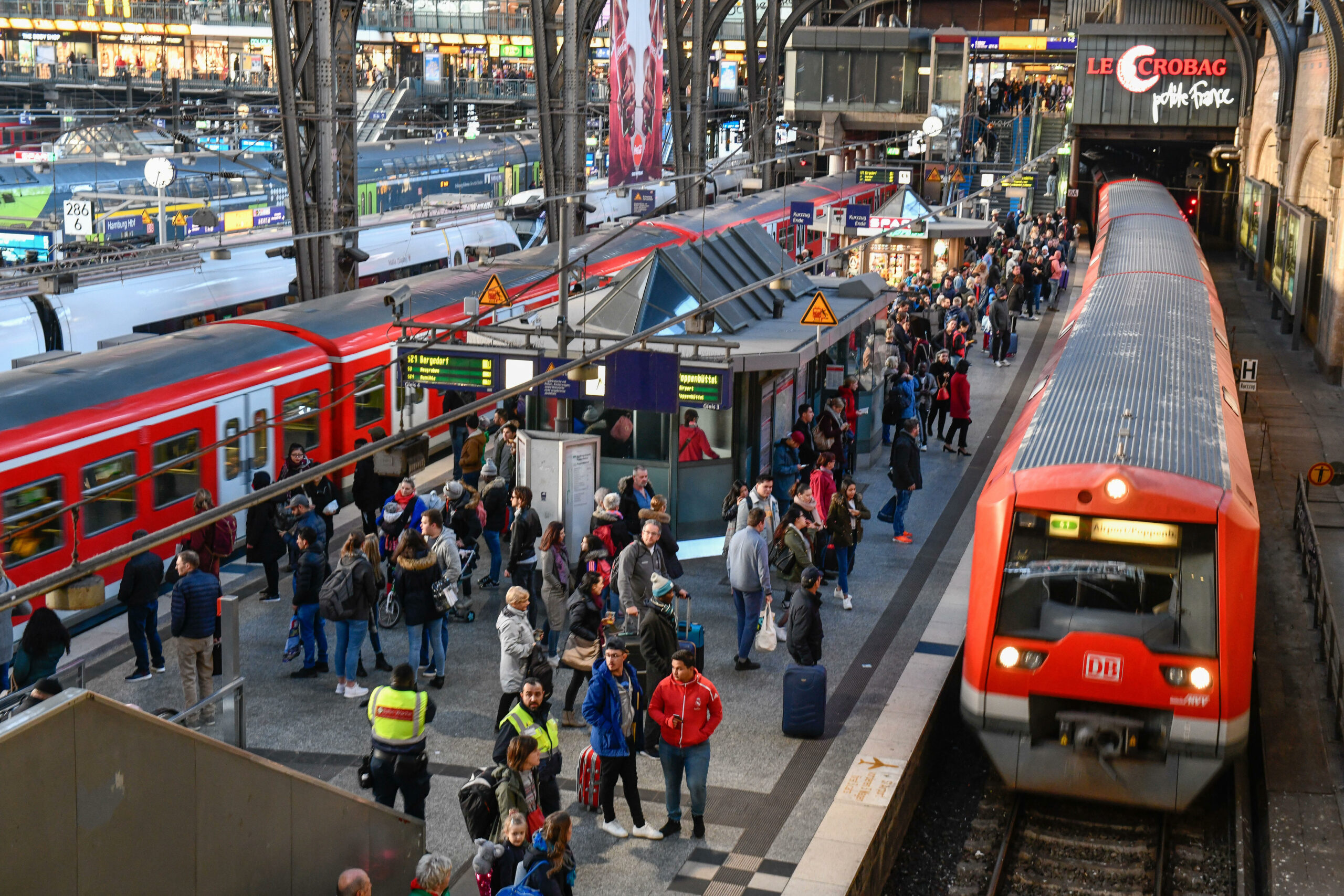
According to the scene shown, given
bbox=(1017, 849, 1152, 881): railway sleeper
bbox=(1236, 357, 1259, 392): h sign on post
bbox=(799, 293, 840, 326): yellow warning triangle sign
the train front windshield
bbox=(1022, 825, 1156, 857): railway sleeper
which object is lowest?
bbox=(1022, 825, 1156, 857): railway sleeper

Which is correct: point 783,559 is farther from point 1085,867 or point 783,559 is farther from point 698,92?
point 698,92

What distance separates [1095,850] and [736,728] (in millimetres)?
2986

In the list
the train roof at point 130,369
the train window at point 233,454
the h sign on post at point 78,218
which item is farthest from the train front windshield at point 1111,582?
the h sign on post at point 78,218

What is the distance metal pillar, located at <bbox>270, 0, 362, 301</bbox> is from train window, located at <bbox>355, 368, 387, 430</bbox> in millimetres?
3598

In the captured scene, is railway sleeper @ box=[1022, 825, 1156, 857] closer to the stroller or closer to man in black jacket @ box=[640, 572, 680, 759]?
man in black jacket @ box=[640, 572, 680, 759]

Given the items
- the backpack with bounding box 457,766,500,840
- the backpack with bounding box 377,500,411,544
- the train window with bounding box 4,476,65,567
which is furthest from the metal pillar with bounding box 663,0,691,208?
the backpack with bounding box 457,766,500,840

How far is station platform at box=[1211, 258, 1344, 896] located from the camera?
33.7 ft

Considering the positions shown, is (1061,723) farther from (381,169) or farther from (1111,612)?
(381,169)

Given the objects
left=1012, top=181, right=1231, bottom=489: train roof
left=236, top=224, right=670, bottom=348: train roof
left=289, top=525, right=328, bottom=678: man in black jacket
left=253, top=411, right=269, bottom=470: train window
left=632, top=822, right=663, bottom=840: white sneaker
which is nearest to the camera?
left=632, top=822, right=663, bottom=840: white sneaker

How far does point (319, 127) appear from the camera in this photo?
23.4 meters

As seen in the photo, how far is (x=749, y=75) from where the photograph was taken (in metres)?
50.3

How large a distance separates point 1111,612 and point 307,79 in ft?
55.7

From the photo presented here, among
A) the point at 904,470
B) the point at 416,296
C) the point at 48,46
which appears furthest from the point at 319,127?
the point at 48,46

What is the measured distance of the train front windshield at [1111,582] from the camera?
33.5ft
